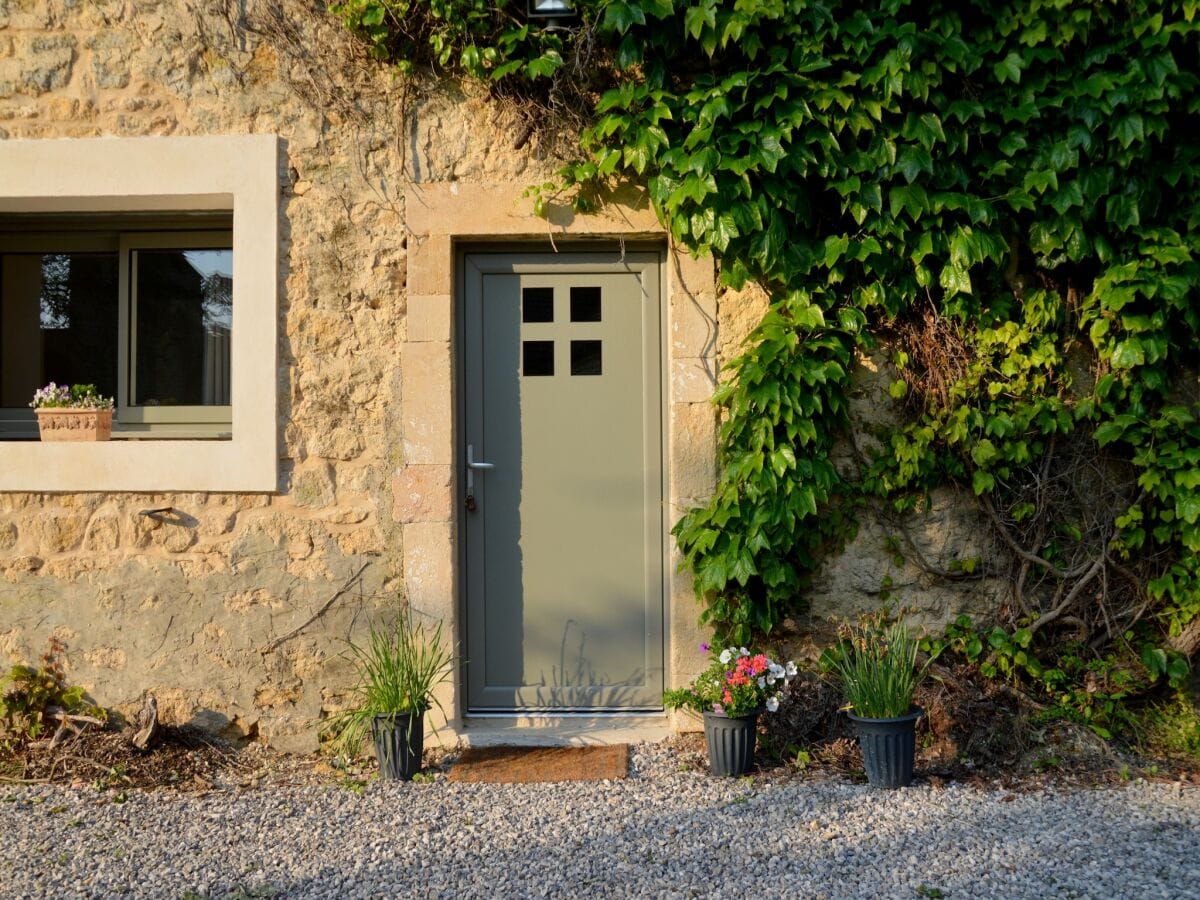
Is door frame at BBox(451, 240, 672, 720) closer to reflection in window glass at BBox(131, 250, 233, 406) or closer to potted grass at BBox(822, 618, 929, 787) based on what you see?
potted grass at BBox(822, 618, 929, 787)

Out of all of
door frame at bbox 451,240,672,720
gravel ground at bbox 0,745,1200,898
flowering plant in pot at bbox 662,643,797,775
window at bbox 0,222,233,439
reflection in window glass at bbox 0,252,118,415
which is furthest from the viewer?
reflection in window glass at bbox 0,252,118,415

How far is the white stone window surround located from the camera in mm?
4137

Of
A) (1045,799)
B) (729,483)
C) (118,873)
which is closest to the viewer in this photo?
(118,873)

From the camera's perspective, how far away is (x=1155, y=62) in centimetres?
374

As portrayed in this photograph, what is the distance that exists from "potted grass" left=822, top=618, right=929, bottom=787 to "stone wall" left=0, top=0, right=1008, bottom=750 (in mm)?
500

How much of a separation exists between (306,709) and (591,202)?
2.56 meters

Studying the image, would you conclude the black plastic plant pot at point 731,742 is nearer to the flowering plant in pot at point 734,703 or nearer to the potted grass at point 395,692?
the flowering plant in pot at point 734,703

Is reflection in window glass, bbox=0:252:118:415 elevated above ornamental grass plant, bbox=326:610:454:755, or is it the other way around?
reflection in window glass, bbox=0:252:118:415

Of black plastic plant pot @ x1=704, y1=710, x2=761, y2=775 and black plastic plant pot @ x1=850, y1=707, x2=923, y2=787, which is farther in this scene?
black plastic plant pot @ x1=704, y1=710, x2=761, y2=775

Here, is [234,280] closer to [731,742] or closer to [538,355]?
[538,355]

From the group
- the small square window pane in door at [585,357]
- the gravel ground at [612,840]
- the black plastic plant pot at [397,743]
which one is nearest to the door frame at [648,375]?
the small square window pane in door at [585,357]

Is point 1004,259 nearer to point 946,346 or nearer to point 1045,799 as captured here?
point 946,346

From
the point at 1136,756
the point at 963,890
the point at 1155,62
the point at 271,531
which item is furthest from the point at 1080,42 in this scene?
the point at 271,531

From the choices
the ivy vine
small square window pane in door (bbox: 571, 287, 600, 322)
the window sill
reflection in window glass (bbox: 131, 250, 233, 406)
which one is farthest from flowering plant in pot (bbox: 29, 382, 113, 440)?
small square window pane in door (bbox: 571, 287, 600, 322)
